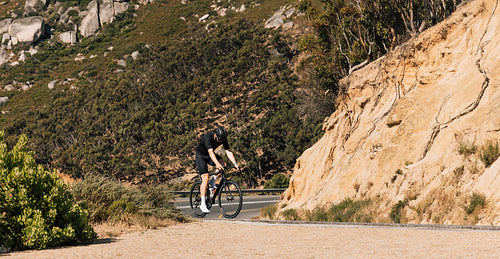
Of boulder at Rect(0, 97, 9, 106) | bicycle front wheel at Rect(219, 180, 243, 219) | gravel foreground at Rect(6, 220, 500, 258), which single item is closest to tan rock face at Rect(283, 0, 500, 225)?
gravel foreground at Rect(6, 220, 500, 258)

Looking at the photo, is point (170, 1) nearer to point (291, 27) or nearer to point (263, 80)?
point (291, 27)

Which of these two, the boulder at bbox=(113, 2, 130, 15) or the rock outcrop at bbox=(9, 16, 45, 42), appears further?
the boulder at bbox=(113, 2, 130, 15)

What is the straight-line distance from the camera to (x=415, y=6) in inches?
1126

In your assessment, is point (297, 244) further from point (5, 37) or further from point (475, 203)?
point (5, 37)

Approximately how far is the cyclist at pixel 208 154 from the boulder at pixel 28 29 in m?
126

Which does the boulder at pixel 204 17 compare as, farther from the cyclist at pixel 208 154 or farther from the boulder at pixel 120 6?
the cyclist at pixel 208 154

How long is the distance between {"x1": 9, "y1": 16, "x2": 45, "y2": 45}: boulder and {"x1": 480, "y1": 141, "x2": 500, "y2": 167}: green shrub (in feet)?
423

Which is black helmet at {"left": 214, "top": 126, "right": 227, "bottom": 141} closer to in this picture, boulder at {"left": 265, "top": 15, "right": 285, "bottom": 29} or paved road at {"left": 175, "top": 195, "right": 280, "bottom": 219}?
paved road at {"left": 175, "top": 195, "right": 280, "bottom": 219}

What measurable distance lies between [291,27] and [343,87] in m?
63.6

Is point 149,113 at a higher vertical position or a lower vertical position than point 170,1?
lower

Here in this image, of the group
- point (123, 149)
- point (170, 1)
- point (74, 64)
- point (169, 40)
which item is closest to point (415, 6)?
point (123, 149)

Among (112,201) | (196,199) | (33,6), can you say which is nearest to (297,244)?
(112,201)

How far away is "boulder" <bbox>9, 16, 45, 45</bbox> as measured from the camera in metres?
120

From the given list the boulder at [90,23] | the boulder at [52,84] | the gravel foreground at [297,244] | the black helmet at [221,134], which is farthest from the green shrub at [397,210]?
the boulder at [90,23]
